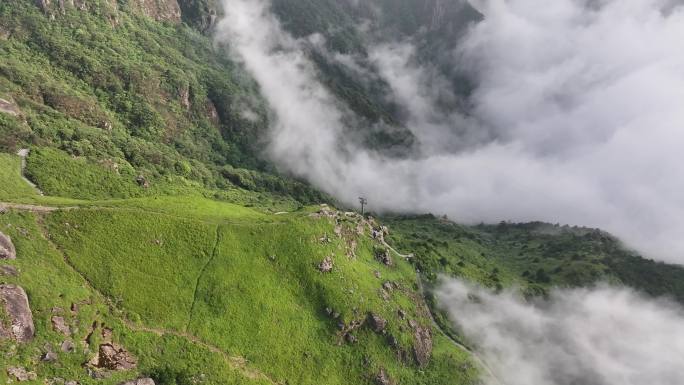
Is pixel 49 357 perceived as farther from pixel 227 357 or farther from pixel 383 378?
pixel 383 378

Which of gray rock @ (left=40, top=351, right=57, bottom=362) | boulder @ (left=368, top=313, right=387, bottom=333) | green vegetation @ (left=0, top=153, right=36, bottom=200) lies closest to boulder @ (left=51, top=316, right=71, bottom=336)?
gray rock @ (left=40, top=351, right=57, bottom=362)

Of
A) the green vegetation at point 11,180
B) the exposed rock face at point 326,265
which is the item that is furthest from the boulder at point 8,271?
the exposed rock face at point 326,265

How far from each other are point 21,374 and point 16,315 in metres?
13.3

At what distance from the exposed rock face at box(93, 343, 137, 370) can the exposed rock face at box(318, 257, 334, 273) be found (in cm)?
8242

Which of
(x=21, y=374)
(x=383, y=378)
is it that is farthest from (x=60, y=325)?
(x=383, y=378)

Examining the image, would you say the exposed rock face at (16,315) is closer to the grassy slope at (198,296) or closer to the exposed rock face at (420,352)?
the grassy slope at (198,296)

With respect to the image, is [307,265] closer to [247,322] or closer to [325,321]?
[325,321]

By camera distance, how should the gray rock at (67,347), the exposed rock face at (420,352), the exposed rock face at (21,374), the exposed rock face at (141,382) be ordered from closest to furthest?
1. the exposed rock face at (21,374)
2. the gray rock at (67,347)
3. the exposed rock face at (141,382)
4. the exposed rock face at (420,352)

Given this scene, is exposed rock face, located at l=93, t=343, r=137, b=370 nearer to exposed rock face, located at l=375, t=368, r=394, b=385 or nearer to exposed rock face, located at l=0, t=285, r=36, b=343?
exposed rock face, located at l=0, t=285, r=36, b=343

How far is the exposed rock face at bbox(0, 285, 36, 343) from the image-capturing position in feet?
342

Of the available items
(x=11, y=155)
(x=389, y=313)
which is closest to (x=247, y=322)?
(x=389, y=313)

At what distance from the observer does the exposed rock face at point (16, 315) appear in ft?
342

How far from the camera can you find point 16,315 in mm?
106875

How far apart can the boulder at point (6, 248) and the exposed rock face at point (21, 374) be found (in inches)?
1305
